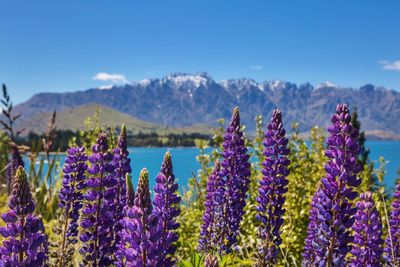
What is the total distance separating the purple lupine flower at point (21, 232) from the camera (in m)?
2.63

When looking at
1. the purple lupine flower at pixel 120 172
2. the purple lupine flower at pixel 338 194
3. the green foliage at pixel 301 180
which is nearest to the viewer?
the purple lupine flower at pixel 338 194

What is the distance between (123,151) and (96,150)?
338 mm

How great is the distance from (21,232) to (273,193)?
2.82 meters

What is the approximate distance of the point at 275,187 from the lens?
4.86 meters

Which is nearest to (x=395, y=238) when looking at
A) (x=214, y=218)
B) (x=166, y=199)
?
(x=214, y=218)

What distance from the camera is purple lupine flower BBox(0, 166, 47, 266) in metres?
2.63

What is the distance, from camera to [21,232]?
2.66m

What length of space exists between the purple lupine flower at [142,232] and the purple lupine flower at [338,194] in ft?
5.13

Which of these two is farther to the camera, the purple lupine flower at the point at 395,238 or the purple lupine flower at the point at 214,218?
the purple lupine flower at the point at 214,218

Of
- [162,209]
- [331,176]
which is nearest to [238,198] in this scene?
[331,176]

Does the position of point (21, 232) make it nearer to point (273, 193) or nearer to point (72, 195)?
point (72, 195)

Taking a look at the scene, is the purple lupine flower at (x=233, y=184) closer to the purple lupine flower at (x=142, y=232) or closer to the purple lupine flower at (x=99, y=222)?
the purple lupine flower at (x=99, y=222)

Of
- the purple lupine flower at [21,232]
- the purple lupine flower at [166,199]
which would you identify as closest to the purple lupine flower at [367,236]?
the purple lupine flower at [166,199]

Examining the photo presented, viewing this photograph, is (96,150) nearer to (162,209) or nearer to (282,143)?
(162,209)
